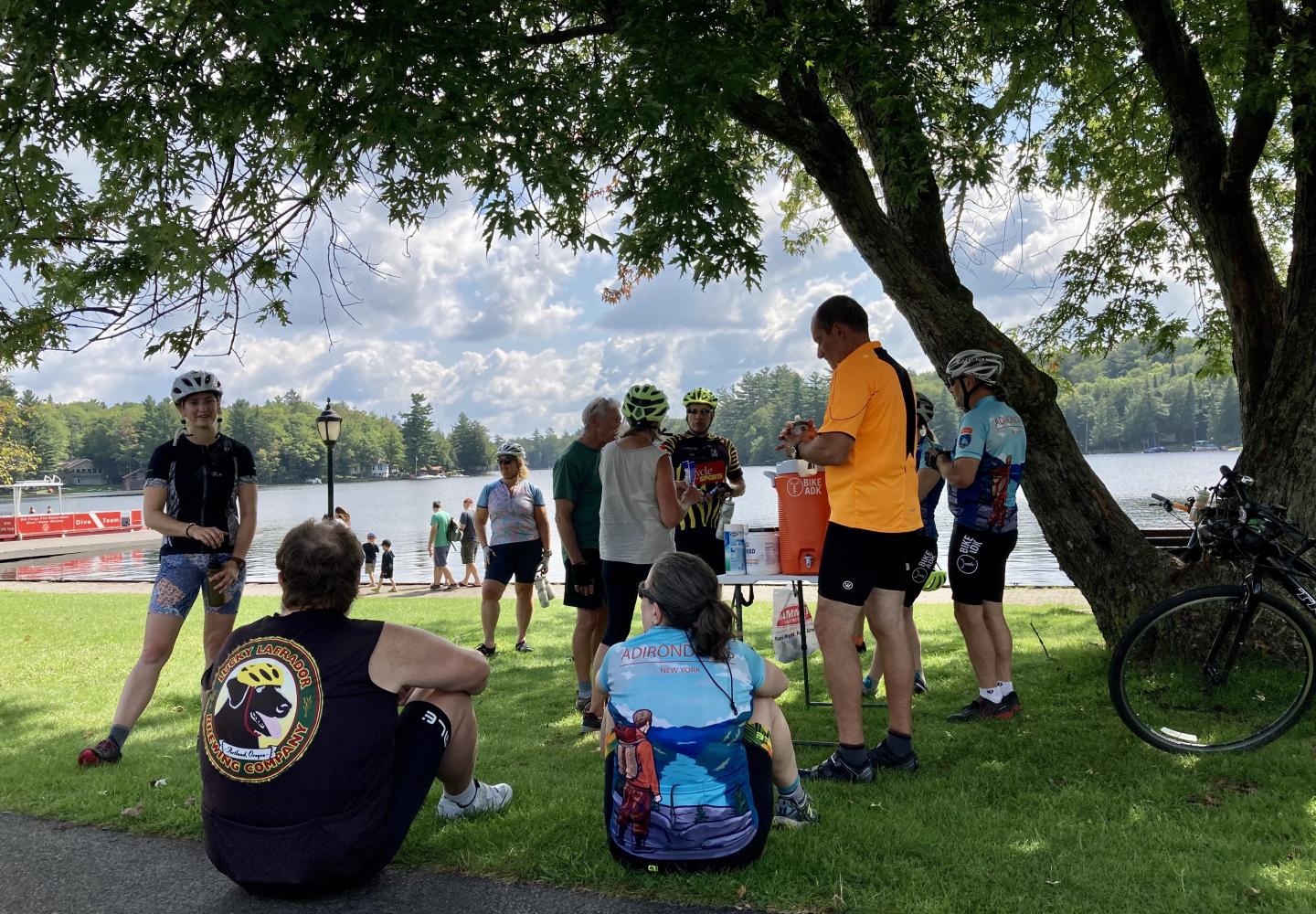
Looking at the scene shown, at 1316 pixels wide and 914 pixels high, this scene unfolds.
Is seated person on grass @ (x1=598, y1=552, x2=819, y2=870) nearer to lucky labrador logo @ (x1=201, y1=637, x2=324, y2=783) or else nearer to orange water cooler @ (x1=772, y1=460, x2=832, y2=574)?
lucky labrador logo @ (x1=201, y1=637, x2=324, y2=783)

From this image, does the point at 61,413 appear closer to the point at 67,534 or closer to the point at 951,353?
the point at 67,534

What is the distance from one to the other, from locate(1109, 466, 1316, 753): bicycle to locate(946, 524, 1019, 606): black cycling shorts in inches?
29.9

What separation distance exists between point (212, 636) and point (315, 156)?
2543 mm

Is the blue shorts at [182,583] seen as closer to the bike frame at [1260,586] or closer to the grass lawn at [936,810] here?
the grass lawn at [936,810]

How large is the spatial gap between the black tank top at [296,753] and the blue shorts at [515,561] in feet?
18.0

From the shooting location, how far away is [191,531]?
16.3 feet

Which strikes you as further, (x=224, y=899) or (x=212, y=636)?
(x=212, y=636)

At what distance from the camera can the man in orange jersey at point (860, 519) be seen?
408 cm

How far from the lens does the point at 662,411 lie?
17.2ft

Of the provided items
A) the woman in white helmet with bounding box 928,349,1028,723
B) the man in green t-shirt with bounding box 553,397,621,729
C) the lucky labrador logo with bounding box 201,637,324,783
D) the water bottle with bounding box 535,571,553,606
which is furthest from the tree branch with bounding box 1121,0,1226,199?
the water bottle with bounding box 535,571,553,606

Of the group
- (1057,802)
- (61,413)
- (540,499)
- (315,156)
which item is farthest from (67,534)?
(61,413)

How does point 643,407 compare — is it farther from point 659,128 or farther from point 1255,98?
point 1255,98

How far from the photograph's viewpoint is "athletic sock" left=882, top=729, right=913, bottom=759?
13.9 ft

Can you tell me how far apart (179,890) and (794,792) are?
2097mm
